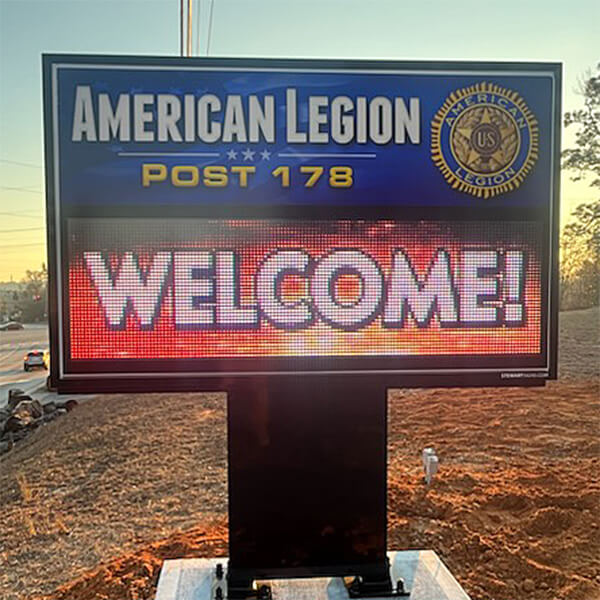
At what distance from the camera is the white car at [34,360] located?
54.7ft

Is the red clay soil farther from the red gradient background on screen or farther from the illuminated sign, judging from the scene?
the red gradient background on screen

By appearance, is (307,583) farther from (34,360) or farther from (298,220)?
(34,360)

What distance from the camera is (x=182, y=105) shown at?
8.88ft

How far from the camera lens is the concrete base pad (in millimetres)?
3162

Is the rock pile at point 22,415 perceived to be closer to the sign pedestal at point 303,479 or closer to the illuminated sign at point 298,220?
the sign pedestal at point 303,479

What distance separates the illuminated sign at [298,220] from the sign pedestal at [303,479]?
16.7 inches

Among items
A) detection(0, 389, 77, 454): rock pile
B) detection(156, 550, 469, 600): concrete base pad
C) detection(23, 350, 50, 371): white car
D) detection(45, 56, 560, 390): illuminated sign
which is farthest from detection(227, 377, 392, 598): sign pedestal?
detection(23, 350, 50, 371): white car

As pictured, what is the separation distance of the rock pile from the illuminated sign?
7.29 metres

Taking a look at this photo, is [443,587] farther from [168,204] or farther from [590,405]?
[590,405]

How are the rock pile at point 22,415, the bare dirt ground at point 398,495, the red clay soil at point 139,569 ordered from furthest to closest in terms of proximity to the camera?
the rock pile at point 22,415 < the bare dirt ground at point 398,495 < the red clay soil at point 139,569

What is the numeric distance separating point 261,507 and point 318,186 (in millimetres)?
1636

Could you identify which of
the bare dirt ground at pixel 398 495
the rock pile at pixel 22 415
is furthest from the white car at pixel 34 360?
the bare dirt ground at pixel 398 495

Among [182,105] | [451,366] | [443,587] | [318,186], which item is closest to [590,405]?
[443,587]

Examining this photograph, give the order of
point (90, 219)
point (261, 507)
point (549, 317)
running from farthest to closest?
point (261, 507), point (549, 317), point (90, 219)
